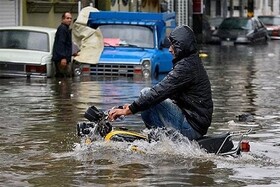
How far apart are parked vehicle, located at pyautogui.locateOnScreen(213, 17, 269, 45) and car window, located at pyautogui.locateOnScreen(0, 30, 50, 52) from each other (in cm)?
2693

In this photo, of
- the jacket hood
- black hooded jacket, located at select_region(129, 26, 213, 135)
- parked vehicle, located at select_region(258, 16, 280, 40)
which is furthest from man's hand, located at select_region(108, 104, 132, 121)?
parked vehicle, located at select_region(258, 16, 280, 40)

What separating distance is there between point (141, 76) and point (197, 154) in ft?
43.2

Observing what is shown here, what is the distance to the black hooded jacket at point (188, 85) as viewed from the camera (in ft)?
33.5

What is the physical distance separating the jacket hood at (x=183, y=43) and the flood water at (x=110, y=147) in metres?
0.98

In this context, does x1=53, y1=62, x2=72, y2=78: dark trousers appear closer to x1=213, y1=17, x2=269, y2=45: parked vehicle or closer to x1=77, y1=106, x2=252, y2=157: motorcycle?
x1=77, y1=106, x2=252, y2=157: motorcycle

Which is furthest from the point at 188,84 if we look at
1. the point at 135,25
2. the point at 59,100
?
the point at 135,25

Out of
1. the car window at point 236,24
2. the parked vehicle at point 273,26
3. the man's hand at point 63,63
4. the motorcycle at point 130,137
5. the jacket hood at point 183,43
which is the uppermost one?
the jacket hood at point 183,43

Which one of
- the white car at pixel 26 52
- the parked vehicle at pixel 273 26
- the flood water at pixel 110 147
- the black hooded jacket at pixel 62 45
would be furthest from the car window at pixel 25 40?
the parked vehicle at pixel 273 26

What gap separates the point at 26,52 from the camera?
2333 cm

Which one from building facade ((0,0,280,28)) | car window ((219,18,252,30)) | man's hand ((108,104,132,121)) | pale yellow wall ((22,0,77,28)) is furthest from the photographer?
car window ((219,18,252,30))

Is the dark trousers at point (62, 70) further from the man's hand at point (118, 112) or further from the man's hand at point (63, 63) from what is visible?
the man's hand at point (118, 112)

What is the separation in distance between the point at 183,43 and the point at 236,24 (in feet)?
134

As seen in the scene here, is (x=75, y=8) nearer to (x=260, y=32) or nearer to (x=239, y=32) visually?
(x=239, y=32)

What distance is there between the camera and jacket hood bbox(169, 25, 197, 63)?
34.1ft
